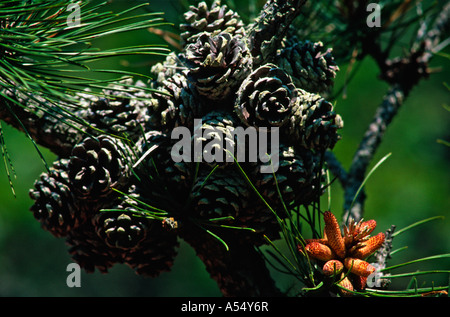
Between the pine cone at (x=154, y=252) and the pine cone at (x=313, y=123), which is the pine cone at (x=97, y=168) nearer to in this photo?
the pine cone at (x=154, y=252)

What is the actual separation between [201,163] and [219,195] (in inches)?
1.8

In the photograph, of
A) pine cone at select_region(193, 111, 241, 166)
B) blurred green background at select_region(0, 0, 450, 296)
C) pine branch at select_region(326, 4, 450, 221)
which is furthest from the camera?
blurred green background at select_region(0, 0, 450, 296)

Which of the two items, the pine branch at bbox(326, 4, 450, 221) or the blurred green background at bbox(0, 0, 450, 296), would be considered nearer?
the pine branch at bbox(326, 4, 450, 221)

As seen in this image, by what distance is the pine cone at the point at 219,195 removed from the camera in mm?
579

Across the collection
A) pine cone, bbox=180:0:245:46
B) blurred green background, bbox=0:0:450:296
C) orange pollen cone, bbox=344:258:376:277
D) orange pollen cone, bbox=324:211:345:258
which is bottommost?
orange pollen cone, bbox=344:258:376:277

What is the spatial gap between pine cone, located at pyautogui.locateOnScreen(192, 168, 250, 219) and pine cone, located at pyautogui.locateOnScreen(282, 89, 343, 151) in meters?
0.09

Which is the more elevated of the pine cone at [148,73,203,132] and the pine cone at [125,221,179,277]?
the pine cone at [148,73,203,132]

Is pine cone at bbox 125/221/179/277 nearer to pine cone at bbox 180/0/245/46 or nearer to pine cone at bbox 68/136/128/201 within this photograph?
pine cone at bbox 68/136/128/201

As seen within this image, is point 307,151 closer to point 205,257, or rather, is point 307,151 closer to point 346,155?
point 205,257

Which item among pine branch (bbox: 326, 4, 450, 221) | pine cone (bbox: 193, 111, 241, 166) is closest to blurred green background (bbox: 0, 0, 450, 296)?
pine branch (bbox: 326, 4, 450, 221)

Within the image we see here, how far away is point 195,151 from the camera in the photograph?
57 centimetres

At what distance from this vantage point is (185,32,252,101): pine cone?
1.90ft
